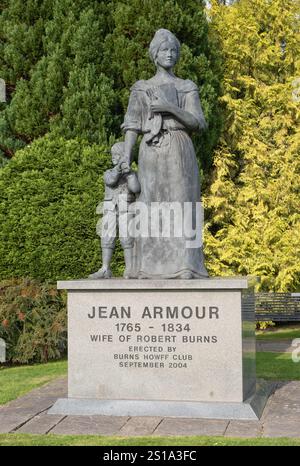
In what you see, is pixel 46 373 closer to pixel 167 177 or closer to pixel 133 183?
pixel 133 183

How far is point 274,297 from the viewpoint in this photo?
14477 mm

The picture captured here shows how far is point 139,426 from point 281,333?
9039 millimetres

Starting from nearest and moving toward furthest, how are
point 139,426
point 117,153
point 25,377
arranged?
point 139,426 < point 117,153 < point 25,377

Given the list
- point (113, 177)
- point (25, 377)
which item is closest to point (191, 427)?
point (113, 177)

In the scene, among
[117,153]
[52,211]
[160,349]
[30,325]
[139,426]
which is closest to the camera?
[139,426]

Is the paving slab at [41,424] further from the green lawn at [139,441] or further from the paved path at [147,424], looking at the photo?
the green lawn at [139,441]

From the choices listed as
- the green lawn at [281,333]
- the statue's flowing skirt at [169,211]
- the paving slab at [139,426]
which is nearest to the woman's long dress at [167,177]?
the statue's flowing skirt at [169,211]

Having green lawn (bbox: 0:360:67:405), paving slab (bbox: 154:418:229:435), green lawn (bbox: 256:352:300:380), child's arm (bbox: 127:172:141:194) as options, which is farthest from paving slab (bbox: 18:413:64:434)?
green lawn (bbox: 256:352:300:380)

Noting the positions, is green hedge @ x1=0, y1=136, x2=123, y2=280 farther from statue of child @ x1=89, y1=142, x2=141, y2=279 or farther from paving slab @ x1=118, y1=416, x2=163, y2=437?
paving slab @ x1=118, y1=416, x2=163, y2=437

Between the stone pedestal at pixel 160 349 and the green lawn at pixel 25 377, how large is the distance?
53.5 inches

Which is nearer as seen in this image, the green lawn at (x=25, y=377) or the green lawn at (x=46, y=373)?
the green lawn at (x=25, y=377)

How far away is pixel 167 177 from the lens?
22.3 feet

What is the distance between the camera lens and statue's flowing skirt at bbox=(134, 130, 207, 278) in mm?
6762

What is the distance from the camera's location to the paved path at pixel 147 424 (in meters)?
5.68
